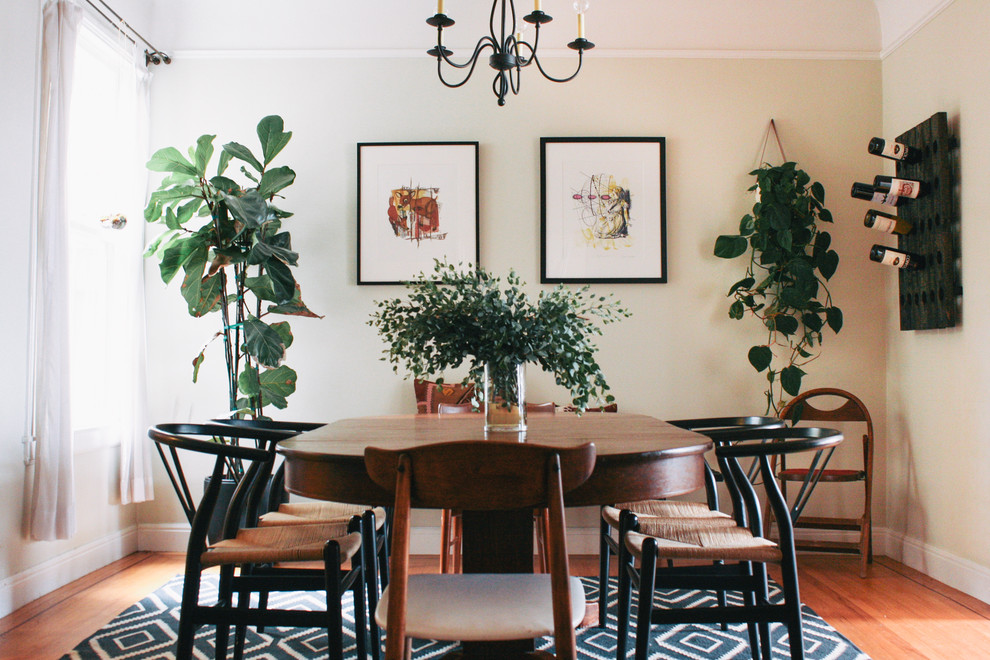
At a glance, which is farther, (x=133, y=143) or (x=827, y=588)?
(x=133, y=143)

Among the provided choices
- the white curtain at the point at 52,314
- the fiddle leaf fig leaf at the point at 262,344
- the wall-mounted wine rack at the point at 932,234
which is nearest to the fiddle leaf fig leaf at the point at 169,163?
the white curtain at the point at 52,314

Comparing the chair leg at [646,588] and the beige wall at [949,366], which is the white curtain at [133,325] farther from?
the beige wall at [949,366]

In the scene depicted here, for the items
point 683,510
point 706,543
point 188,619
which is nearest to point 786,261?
point 683,510

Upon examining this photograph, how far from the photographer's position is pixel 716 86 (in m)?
3.74

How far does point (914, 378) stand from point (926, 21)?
168 centimetres

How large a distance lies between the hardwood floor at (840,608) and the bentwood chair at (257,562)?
0.97 metres

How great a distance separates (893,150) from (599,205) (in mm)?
1366

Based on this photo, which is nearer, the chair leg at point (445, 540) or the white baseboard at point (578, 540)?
the chair leg at point (445, 540)

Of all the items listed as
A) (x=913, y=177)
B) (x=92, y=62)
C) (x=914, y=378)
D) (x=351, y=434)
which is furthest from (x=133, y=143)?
(x=914, y=378)

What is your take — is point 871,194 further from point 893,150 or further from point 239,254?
point 239,254

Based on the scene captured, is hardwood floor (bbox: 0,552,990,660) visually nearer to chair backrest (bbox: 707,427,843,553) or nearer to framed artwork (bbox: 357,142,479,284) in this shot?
chair backrest (bbox: 707,427,843,553)

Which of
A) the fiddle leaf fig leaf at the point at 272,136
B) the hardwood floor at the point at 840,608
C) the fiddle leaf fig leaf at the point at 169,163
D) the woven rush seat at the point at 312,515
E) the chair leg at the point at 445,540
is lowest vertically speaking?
the hardwood floor at the point at 840,608

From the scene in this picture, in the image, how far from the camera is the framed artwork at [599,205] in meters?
3.69

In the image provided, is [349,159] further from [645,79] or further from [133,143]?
[645,79]
